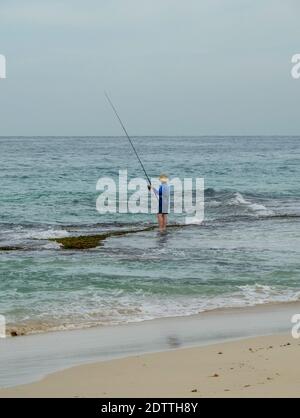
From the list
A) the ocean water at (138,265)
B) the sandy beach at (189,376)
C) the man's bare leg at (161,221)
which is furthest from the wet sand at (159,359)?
the man's bare leg at (161,221)

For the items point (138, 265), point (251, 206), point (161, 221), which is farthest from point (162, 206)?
point (251, 206)

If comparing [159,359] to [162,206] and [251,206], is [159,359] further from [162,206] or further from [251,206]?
[251,206]

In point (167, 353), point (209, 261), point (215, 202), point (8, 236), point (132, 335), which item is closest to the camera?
point (167, 353)

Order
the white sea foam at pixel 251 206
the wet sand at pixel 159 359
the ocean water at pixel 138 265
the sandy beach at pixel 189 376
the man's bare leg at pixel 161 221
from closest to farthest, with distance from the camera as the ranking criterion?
the sandy beach at pixel 189 376, the wet sand at pixel 159 359, the ocean water at pixel 138 265, the man's bare leg at pixel 161 221, the white sea foam at pixel 251 206

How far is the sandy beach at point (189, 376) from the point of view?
609 cm

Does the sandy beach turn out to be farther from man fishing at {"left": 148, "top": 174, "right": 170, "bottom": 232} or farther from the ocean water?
man fishing at {"left": 148, "top": 174, "right": 170, "bottom": 232}

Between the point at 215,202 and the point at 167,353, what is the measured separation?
20457mm

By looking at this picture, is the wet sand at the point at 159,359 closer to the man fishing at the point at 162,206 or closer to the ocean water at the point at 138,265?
the ocean water at the point at 138,265

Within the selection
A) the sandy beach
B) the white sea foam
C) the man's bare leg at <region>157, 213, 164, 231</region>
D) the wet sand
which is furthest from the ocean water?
the sandy beach

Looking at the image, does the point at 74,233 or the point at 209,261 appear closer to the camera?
the point at 209,261

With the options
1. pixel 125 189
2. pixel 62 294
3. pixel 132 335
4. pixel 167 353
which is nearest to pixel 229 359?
pixel 167 353

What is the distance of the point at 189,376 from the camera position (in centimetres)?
662

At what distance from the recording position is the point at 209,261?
14.1 m

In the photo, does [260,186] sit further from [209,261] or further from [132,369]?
[132,369]
